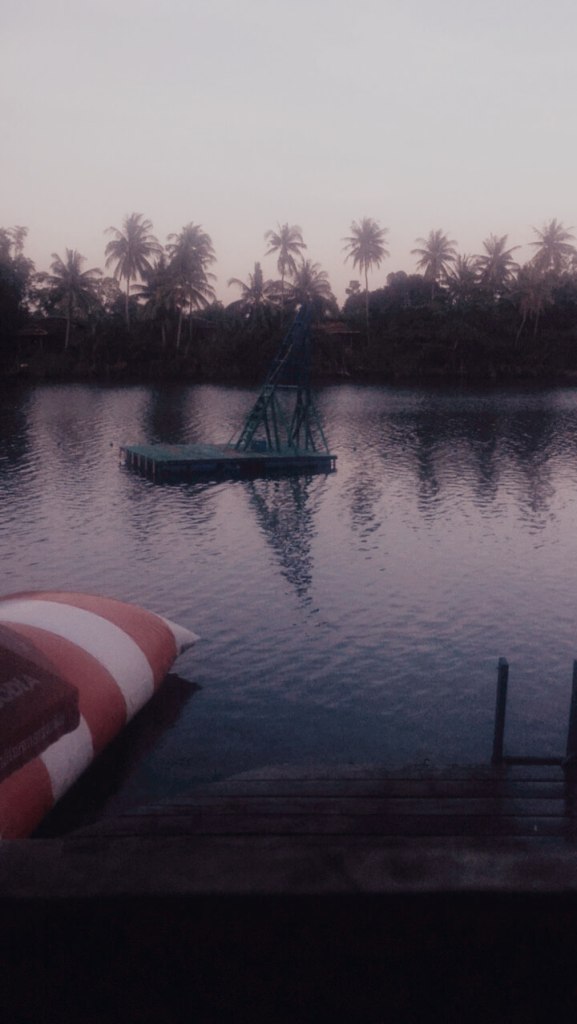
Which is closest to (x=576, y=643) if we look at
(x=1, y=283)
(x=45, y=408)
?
(x=45, y=408)

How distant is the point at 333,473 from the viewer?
154 ft

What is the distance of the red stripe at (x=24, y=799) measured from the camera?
1029 centimetres

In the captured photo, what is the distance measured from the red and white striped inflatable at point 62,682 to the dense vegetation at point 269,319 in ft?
304

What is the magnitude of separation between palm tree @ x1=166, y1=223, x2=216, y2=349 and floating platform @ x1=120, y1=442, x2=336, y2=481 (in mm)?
64763

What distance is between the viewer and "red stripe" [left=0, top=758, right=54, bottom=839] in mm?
10289

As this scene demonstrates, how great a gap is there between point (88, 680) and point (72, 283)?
10185 centimetres

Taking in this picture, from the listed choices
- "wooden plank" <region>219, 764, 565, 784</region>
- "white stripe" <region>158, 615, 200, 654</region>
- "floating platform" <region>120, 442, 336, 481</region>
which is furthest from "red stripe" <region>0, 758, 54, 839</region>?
"floating platform" <region>120, 442, 336, 481</region>

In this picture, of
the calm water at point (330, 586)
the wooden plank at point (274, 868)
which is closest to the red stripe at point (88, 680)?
the calm water at point (330, 586)

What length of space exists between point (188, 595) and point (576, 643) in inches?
431

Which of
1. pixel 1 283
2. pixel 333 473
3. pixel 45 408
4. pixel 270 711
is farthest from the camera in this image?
pixel 1 283

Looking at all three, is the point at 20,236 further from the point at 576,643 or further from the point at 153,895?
the point at 153,895

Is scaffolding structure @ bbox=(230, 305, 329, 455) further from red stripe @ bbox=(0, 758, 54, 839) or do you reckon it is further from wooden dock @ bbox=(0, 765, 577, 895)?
wooden dock @ bbox=(0, 765, 577, 895)

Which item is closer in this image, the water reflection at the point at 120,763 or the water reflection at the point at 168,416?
the water reflection at the point at 120,763

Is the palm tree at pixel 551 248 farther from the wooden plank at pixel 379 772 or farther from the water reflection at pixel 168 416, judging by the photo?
the wooden plank at pixel 379 772
